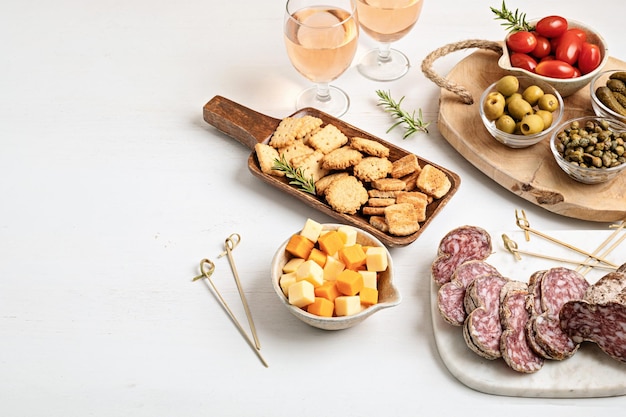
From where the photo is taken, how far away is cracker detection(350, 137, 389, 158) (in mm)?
2256

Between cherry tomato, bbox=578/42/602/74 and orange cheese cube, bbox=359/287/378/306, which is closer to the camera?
orange cheese cube, bbox=359/287/378/306

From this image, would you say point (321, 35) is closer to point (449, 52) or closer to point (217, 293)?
point (449, 52)

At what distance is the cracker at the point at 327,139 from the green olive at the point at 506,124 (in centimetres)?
51

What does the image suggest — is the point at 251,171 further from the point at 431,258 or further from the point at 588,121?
the point at 588,121

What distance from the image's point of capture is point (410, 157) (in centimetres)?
224

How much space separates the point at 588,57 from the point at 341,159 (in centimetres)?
96

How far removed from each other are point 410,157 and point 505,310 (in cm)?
66

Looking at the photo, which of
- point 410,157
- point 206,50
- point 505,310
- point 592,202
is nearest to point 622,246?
point 592,202

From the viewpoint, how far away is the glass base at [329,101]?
2572 mm

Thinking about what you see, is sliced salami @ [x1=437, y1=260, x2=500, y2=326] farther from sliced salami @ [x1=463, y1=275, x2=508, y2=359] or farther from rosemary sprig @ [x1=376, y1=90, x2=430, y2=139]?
rosemary sprig @ [x1=376, y1=90, x2=430, y2=139]

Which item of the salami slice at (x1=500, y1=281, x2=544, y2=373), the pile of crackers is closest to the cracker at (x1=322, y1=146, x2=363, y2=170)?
the pile of crackers

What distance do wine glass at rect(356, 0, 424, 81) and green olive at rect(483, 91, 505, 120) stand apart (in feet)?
1.32

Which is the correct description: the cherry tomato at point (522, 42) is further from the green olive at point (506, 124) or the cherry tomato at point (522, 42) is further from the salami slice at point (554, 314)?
the salami slice at point (554, 314)

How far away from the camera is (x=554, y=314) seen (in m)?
1.77
